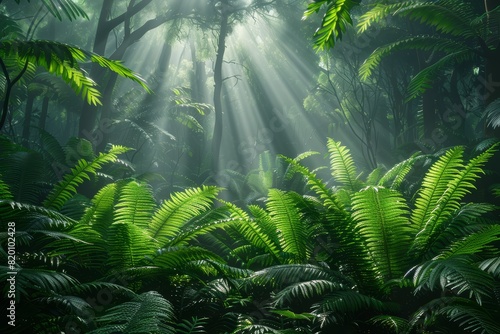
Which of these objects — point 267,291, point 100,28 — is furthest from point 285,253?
point 100,28

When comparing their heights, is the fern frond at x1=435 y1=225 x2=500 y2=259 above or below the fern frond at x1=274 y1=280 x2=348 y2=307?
above

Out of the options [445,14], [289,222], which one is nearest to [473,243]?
[289,222]

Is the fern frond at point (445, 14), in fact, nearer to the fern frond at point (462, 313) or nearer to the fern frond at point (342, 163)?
the fern frond at point (342, 163)

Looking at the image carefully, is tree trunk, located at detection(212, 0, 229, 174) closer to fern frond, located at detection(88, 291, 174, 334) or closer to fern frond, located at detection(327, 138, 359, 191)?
fern frond, located at detection(327, 138, 359, 191)

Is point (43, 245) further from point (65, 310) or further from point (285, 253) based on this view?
point (285, 253)

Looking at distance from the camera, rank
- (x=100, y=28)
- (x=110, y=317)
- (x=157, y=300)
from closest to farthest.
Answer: (x=110, y=317) < (x=157, y=300) < (x=100, y=28)

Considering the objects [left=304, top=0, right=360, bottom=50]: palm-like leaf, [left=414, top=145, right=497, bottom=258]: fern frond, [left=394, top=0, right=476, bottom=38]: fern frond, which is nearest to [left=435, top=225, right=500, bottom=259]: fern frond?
[left=414, top=145, right=497, bottom=258]: fern frond

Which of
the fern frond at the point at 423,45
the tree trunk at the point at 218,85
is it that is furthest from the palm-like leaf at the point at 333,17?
the tree trunk at the point at 218,85

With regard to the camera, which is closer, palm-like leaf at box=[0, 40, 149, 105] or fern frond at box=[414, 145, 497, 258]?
palm-like leaf at box=[0, 40, 149, 105]

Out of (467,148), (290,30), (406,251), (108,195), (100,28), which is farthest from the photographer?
(290,30)

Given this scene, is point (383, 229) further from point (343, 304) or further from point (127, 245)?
point (127, 245)

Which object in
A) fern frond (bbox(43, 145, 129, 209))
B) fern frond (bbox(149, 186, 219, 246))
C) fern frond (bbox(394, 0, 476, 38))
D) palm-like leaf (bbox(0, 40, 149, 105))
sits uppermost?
fern frond (bbox(394, 0, 476, 38))

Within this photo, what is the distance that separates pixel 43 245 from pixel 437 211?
3.18 metres

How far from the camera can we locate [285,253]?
4.18m
